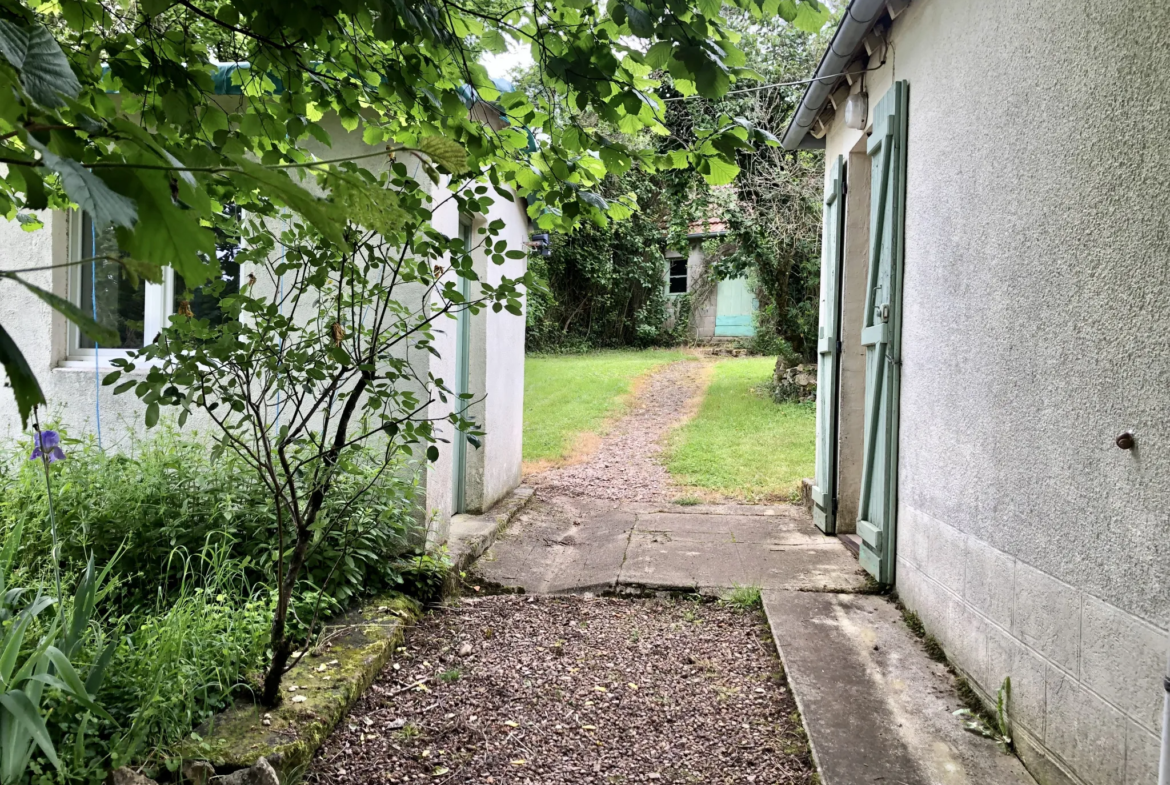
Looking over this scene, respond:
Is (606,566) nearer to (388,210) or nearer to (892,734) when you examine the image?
(892,734)

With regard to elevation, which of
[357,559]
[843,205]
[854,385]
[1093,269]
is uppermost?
[843,205]

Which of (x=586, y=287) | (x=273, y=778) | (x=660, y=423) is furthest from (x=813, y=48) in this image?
(x=273, y=778)

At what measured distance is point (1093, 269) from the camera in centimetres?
211

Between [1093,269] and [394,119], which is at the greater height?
[394,119]

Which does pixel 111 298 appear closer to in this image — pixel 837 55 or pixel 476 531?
pixel 476 531

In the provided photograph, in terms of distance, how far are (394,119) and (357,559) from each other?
2092 millimetres

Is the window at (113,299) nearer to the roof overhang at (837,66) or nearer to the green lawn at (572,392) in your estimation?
the roof overhang at (837,66)

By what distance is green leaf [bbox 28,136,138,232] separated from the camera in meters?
0.60

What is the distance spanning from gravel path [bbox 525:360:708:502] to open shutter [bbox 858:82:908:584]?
3044 mm

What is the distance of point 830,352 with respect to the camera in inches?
215

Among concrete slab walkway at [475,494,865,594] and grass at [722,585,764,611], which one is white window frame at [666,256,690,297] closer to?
concrete slab walkway at [475,494,865,594]

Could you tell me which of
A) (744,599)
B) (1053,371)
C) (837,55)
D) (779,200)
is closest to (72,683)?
(1053,371)

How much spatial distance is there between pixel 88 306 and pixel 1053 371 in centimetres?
561

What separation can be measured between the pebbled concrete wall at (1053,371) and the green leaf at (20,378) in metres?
2.20
